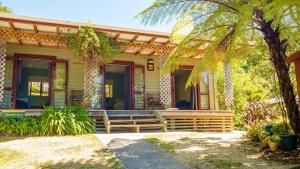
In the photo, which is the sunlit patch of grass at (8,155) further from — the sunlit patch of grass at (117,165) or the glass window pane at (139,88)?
the glass window pane at (139,88)

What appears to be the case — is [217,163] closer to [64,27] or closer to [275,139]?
[275,139]

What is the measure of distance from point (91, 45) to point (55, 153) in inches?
176

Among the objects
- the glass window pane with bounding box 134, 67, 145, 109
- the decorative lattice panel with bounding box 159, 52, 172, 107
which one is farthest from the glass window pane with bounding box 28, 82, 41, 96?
the decorative lattice panel with bounding box 159, 52, 172, 107

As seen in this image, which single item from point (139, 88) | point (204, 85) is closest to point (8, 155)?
point (139, 88)

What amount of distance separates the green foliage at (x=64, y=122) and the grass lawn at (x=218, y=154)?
2.17m

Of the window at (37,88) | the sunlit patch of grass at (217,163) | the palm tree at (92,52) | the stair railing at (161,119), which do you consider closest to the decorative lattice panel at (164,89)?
the stair railing at (161,119)

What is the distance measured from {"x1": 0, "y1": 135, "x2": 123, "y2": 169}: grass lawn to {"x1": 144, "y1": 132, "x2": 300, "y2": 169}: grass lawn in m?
1.45

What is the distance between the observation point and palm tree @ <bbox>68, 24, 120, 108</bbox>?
895 cm

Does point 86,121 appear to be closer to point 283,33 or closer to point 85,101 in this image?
point 85,101

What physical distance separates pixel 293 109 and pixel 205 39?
9.28 feet

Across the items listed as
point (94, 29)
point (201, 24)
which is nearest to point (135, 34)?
point (94, 29)

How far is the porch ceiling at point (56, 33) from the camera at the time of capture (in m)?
8.29

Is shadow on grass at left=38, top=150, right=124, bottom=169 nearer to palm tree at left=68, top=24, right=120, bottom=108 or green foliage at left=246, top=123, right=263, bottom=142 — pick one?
green foliage at left=246, top=123, right=263, bottom=142

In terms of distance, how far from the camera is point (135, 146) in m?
6.12
